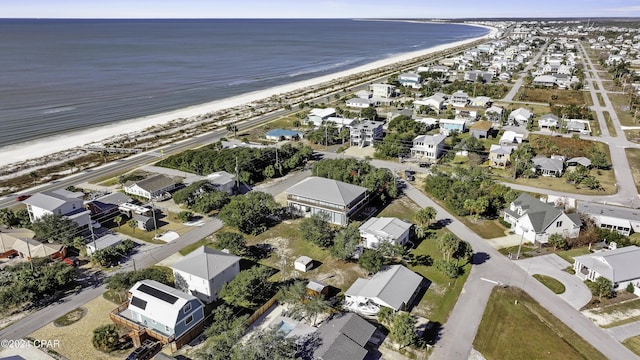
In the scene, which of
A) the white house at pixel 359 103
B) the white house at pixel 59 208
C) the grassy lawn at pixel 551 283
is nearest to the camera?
the grassy lawn at pixel 551 283

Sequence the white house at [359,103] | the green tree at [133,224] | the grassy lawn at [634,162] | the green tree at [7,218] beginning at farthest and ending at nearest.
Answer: the white house at [359,103] → the grassy lawn at [634,162] → the green tree at [133,224] → the green tree at [7,218]

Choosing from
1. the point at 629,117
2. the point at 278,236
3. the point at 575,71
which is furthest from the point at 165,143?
the point at 575,71

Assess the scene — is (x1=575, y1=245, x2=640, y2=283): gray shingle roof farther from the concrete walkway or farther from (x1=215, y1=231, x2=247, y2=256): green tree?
(x1=215, y1=231, x2=247, y2=256): green tree

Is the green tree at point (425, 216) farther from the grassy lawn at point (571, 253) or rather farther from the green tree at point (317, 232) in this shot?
the grassy lawn at point (571, 253)

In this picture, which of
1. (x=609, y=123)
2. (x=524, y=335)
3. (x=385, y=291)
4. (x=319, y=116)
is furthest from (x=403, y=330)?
(x=609, y=123)

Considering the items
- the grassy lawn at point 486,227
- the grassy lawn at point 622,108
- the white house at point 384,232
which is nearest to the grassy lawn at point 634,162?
the grassy lawn at point 622,108

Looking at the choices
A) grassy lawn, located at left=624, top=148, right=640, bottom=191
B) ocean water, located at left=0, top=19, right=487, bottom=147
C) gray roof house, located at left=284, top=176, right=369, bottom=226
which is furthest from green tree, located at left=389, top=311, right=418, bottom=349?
ocean water, located at left=0, top=19, right=487, bottom=147

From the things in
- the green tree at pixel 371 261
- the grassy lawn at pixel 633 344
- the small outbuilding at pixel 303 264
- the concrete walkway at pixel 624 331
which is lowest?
the grassy lawn at pixel 633 344
